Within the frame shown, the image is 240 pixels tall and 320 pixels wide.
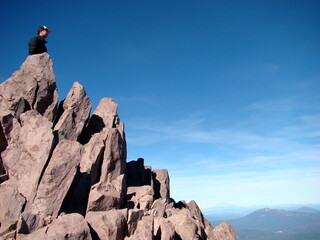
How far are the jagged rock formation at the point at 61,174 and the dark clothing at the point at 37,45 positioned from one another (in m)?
1.17

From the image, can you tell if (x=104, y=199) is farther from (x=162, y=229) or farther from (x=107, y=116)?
(x=107, y=116)

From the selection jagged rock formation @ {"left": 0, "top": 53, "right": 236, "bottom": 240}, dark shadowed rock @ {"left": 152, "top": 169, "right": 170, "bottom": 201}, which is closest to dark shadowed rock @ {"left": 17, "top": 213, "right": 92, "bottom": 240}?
Result: jagged rock formation @ {"left": 0, "top": 53, "right": 236, "bottom": 240}

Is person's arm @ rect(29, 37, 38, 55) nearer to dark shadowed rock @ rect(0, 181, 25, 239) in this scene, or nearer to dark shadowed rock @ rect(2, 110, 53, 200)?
dark shadowed rock @ rect(2, 110, 53, 200)

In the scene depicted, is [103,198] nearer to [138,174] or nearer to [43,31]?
[138,174]

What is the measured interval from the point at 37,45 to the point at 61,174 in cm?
2227

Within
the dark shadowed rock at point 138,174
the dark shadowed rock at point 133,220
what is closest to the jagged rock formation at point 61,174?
the dark shadowed rock at point 133,220

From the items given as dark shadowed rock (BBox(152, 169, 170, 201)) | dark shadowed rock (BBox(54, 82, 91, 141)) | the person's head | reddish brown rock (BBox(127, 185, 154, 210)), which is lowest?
reddish brown rock (BBox(127, 185, 154, 210))

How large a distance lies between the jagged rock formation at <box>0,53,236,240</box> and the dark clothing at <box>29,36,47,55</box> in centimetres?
117

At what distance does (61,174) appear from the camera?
1113 inches

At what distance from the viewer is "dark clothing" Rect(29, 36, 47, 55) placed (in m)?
38.0

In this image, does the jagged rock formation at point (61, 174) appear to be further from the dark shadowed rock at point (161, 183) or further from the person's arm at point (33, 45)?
the dark shadowed rock at point (161, 183)

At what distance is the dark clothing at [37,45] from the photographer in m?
38.0

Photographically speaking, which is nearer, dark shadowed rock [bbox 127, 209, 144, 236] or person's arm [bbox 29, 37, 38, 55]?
dark shadowed rock [bbox 127, 209, 144, 236]

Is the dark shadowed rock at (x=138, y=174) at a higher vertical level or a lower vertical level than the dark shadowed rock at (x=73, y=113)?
lower
